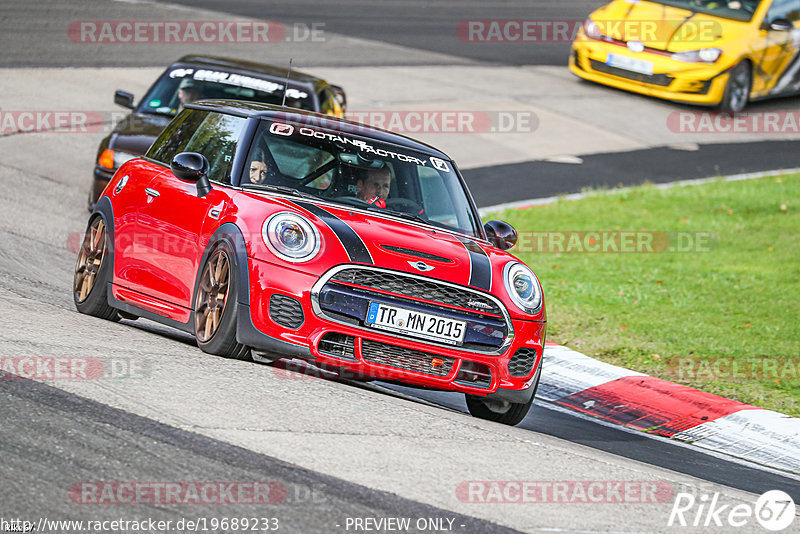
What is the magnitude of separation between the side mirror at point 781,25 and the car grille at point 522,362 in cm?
1434

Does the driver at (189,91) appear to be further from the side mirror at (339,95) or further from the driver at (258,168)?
the driver at (258,168)

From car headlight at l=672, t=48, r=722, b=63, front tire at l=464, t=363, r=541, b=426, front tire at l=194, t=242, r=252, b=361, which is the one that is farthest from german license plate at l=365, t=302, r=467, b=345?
car headlight at l=672, t=48, r=722, b=63

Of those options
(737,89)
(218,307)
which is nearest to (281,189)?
(218,307)

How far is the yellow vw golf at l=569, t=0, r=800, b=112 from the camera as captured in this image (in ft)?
62.7

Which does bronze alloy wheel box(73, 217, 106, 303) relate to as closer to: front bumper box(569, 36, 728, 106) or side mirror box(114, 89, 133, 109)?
side mirror box(114, 89, 133, 109)

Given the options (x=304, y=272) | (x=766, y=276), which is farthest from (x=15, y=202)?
(x=766, y=276)

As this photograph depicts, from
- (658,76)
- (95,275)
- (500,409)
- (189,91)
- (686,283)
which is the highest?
(189,91)

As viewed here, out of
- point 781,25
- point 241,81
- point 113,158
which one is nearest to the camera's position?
point 113,158

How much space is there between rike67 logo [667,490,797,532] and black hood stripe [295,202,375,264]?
6.70 ft

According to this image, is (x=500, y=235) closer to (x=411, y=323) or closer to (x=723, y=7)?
(x=411, y=323)

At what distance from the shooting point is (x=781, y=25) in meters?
19.2

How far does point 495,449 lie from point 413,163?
2.54m

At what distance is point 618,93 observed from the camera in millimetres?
21172

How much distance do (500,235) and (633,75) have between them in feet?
42.9
